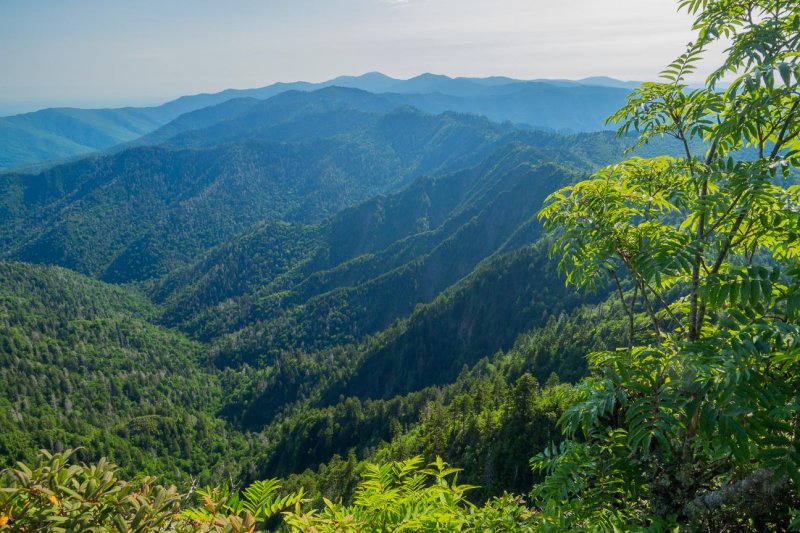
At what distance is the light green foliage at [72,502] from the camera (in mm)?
4895

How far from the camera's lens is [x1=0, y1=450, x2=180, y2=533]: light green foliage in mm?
4895

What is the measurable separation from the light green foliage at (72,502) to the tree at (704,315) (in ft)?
17.9

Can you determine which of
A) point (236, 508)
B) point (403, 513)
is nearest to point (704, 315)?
point (403, 513)

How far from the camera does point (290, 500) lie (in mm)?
6316

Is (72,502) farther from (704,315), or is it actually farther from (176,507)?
(704,315)

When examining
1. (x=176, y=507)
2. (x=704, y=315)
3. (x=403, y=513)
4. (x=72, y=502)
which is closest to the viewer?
(x=72, y=502)

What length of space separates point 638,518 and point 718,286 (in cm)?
378

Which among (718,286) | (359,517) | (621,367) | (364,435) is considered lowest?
(364,435)

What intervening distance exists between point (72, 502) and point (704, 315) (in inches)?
368

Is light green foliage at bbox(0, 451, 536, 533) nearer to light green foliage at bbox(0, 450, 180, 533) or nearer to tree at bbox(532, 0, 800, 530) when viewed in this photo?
light green foliage at bbox(0, 450, 180, 533)

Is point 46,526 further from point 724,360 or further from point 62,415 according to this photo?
point 62,415

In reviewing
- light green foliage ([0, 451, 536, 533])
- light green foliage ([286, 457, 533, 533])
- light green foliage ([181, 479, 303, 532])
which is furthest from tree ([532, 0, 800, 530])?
light green foliage ([181, 479, 303, 532])

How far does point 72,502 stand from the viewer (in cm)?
516

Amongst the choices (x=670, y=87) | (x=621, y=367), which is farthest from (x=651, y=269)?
(x=670, y=87)
